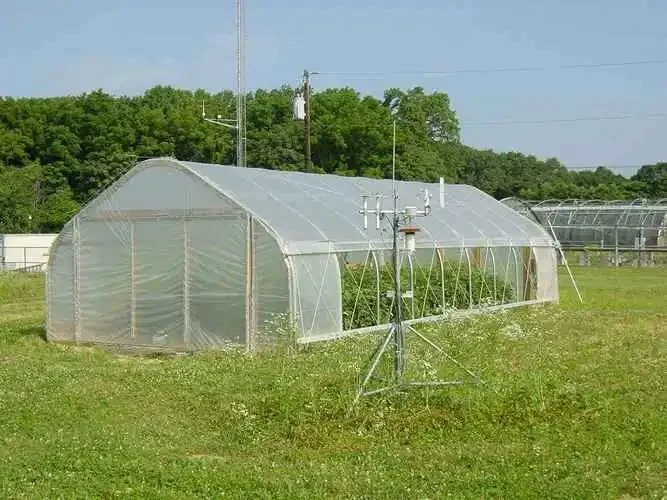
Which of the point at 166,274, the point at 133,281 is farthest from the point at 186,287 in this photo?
the point at 133,281

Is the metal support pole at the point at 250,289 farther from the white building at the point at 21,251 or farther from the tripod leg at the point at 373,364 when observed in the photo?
the white building at the point at 21,251

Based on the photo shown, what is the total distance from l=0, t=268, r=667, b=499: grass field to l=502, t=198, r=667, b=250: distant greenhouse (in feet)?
108

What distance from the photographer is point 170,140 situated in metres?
58.6

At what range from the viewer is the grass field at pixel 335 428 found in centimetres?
785

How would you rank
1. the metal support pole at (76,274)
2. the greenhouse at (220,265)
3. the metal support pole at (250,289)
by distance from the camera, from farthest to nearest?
the metal support pole at (76,274) < the greenhouse at (220,265) < the metal support pole at (250,289)

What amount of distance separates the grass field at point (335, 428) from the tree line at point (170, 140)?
1684 inches

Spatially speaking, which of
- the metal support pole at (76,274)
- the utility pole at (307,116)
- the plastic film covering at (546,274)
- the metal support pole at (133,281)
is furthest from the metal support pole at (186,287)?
the utility pole at (307,116)

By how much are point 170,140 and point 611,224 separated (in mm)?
26271

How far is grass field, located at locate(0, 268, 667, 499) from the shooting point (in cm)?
785

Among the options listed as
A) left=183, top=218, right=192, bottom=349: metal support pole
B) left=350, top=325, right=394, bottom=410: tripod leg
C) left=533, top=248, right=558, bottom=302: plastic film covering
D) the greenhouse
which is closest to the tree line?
left=533, top=248, right=558, bottom=302: plastic film covering

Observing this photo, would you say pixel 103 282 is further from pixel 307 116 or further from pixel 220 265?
pixel 307 116

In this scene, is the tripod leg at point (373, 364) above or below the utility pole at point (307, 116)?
below

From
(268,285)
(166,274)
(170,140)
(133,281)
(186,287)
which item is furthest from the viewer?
(170,140)

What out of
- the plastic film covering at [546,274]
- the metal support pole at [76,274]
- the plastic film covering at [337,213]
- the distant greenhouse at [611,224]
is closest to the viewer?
the plastic film covering at [337,213]
